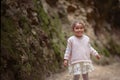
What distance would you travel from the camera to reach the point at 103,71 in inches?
318

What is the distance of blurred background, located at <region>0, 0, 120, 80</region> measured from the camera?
5.49 meters

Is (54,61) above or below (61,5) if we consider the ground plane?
below

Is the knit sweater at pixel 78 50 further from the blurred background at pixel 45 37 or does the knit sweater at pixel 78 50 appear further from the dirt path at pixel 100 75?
the dirt path at pixel 100 75

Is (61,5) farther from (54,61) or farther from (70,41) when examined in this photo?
(70,41)

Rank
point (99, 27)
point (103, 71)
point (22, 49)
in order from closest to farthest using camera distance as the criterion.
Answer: point (22, 49)
point (103, 71)
point (99, 27)

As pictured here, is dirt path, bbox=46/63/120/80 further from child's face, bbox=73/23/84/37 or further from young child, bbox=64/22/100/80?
child's face, bbox=73/23/84/37

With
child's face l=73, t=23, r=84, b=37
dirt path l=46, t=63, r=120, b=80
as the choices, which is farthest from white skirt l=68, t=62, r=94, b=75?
dirt path l=46, t=63, r=120, b=80

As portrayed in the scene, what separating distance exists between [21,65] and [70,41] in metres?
1.02

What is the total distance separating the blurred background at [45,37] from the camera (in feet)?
18.0

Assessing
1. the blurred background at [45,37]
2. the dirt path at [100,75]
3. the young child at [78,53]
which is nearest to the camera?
the young child at [78,53]

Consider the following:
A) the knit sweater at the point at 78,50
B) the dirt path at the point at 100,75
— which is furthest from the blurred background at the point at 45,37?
the knit sweater at the point at 78,50

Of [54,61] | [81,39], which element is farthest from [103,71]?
[81,39]

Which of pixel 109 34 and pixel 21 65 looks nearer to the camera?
pixel 21 65

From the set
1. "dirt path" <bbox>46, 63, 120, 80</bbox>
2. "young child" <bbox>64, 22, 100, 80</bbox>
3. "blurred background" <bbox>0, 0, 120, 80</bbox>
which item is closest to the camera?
"young child" <bbox>64, 22, 100, 80</bbox>
